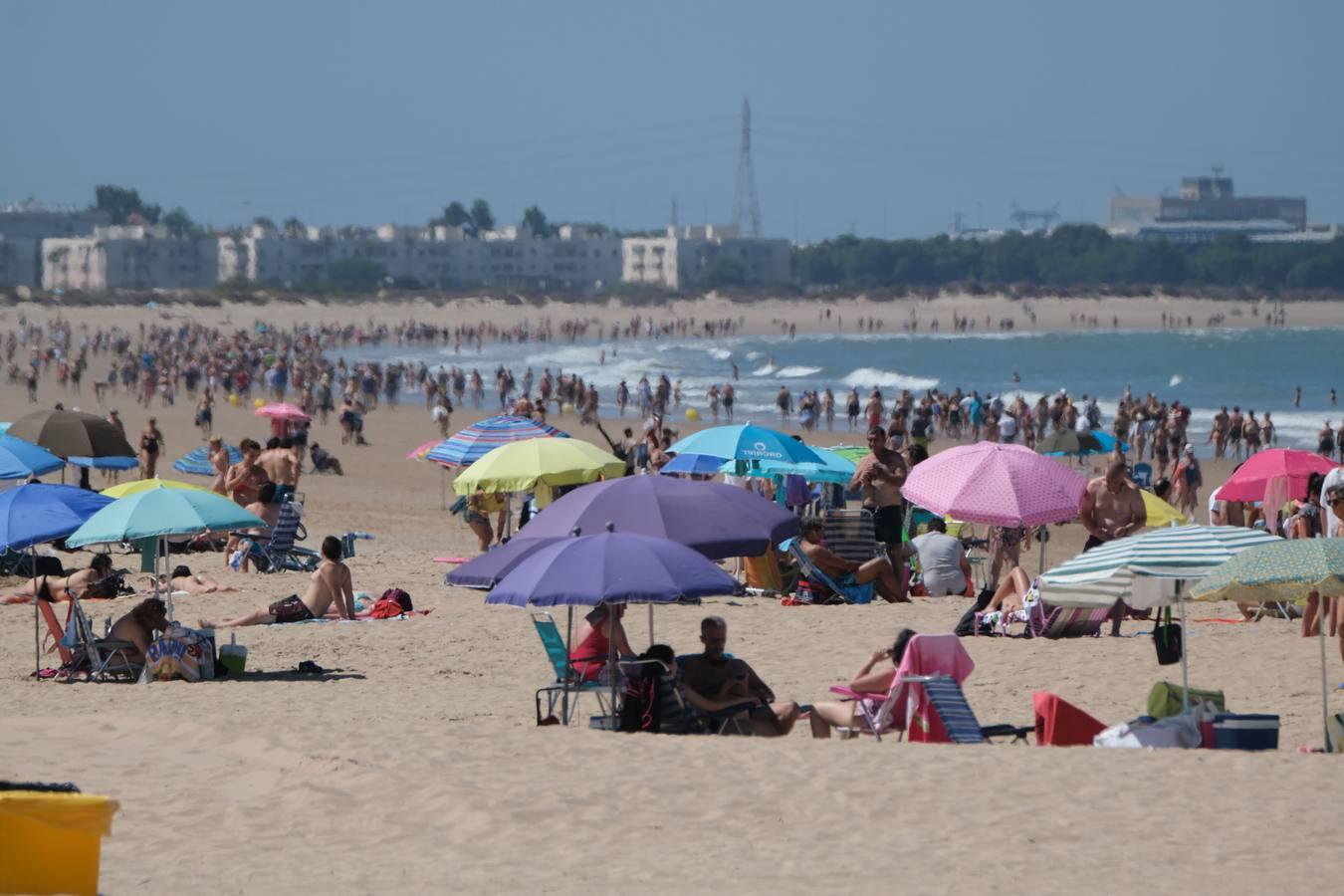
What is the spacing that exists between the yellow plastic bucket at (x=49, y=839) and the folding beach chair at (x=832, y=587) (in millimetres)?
7254

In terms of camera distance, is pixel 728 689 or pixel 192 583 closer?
pixel 728 689

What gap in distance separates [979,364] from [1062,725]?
235 feet

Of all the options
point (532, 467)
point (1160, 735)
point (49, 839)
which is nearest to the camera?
point (49, 839)

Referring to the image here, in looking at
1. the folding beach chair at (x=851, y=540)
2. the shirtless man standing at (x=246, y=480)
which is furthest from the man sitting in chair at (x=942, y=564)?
the shirtless man standing at (x=246, y=480)

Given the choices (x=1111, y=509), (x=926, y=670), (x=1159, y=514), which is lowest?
(x=926, y=670)

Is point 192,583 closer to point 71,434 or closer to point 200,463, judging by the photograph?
point 71,434

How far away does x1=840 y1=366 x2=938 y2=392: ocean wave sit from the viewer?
61219mm

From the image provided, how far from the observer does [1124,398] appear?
1346 inches

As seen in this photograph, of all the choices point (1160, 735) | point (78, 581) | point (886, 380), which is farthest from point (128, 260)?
point (1160, 735)

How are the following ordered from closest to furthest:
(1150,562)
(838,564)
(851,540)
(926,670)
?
(926,670), (1150,562), (838,564), (851,540)

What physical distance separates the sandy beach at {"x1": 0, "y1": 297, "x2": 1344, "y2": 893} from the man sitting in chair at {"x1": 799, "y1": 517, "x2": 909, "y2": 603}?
84 cm

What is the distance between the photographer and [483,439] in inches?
602

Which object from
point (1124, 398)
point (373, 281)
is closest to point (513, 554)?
point (1124, 398)

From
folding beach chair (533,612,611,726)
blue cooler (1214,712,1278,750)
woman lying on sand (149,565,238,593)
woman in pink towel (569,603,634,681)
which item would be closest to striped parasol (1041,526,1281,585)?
blue cooler (1214,712,1278,750)
